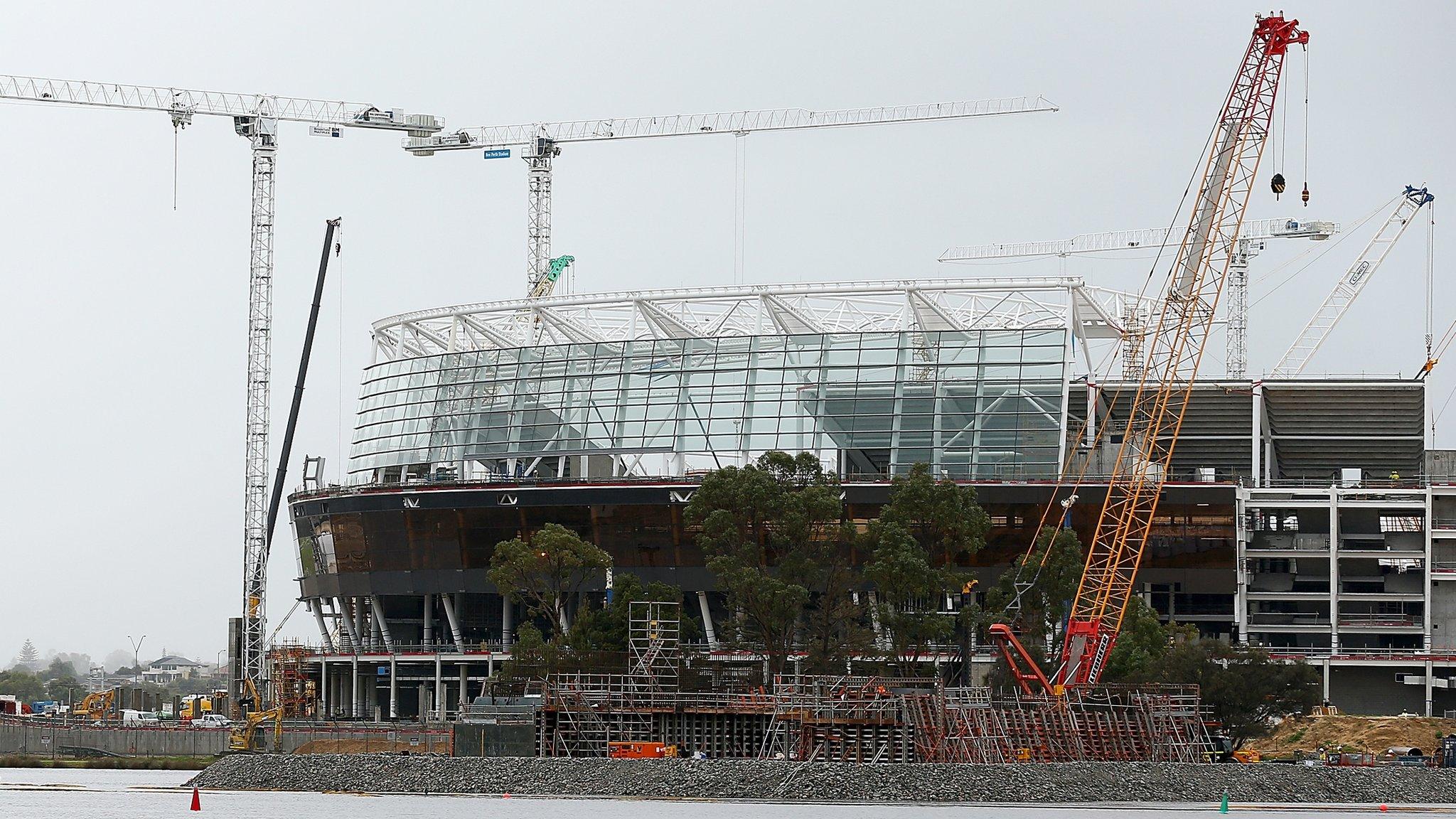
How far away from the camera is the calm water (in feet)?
276

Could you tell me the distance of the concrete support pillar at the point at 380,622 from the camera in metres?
169

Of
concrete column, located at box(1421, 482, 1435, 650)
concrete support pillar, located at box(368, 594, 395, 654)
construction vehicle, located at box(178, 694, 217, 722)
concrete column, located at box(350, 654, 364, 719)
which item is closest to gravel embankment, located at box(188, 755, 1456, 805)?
concrete column, located at box(350, 654, 364, 719)

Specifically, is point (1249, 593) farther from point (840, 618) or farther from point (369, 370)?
point (369, 370)

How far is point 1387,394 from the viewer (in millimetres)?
172375

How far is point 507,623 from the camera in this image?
16312 centimetres

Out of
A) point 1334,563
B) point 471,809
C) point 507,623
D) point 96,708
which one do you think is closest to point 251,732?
point 96,708

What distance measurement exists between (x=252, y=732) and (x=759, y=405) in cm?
5114

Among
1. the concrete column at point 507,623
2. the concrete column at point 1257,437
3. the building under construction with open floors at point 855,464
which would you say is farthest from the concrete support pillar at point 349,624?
the concrete column at point 1257,437

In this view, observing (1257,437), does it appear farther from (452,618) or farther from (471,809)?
(471,809)

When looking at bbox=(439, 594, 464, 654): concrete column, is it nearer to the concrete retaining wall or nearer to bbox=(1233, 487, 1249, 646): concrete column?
the concrete retaining wall

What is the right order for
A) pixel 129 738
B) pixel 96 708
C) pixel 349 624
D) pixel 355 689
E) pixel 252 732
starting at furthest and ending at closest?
pixel 349 624 < pixel 355 689 < pixel 96 708 < pixel 129 738 < pixel 252 732

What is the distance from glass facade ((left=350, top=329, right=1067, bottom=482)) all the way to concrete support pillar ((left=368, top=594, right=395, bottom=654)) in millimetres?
11091

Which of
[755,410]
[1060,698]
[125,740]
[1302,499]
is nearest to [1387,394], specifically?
[1302,499]

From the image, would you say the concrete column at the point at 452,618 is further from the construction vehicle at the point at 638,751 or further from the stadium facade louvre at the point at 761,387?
the construction vehicle at the point at 638,751
